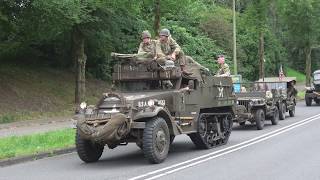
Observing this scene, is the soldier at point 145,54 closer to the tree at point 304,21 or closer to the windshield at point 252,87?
the windshield at point 252,87

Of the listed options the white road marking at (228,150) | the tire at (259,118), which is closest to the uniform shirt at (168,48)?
the white road marking at (228,150)

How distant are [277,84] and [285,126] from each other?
4953 mm

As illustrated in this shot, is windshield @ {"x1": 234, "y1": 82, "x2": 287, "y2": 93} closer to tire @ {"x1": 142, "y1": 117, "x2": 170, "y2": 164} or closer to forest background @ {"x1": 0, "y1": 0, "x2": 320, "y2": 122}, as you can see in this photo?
forest background @ {"x1": 0, "y1": 0, "x2": 320, "y2": 122}

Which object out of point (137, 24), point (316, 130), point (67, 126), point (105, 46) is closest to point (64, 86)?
point (105, 46)

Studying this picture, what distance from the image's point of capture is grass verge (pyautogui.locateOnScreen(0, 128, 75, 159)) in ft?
48.2

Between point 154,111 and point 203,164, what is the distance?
153 centimetres

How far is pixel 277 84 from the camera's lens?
87.4 feet

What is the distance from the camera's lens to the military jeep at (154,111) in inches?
500

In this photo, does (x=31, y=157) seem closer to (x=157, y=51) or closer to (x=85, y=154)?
(x=85, y=154)

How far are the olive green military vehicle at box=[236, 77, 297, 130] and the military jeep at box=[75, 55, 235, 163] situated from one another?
156 inches

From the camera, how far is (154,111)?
12.9 metres

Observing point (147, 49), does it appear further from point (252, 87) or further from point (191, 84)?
point (252, 87)

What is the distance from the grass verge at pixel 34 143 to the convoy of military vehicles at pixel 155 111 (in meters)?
1.91

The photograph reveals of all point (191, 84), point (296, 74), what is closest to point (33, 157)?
point (191, 84)
